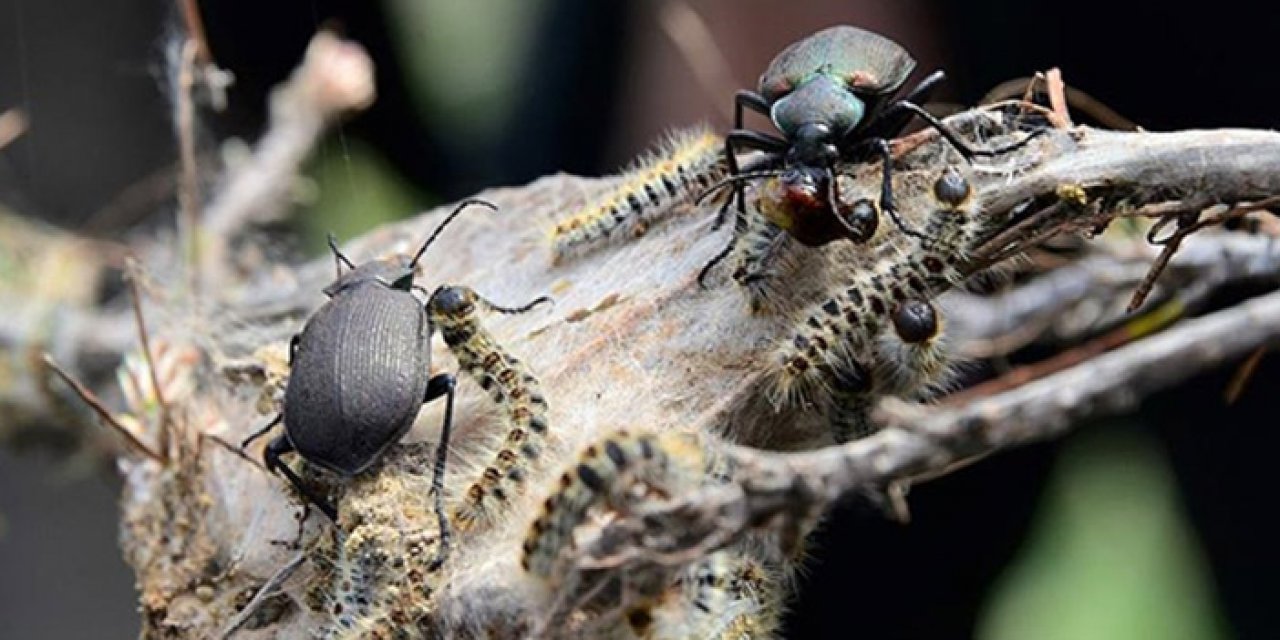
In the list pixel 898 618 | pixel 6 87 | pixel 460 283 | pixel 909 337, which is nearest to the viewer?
pixel 909 337

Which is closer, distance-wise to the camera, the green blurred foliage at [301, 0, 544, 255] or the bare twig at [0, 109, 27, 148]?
the bare twig at [0, 109, 27, 148]

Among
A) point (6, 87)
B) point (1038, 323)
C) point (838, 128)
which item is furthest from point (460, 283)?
point (6, 87)

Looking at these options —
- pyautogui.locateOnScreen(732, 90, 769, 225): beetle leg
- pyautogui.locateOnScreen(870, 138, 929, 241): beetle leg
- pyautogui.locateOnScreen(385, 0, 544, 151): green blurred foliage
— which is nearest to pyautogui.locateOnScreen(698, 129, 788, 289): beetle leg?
pyautogui.locateOnScreen(732, 90, 769, 225): beetle leg

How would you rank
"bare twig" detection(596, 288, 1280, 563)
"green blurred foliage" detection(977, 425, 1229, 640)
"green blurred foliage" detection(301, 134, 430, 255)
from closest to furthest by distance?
"bare twig" detection(596, 288, 1280, 563), "green blurred foliage" detection(977, 425, 1229, 640), "green blurred foliage" detection(301, 134, 430, 255)

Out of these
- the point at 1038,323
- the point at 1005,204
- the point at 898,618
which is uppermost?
the point at 1005,204

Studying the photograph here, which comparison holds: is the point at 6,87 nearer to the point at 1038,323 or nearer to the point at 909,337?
the point at 1038,323

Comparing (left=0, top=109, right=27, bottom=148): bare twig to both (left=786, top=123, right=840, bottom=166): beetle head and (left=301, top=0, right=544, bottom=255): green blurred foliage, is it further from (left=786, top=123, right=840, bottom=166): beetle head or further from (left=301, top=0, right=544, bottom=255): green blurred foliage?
(left=786, top=123, right=840, bottom=166): beetle head
